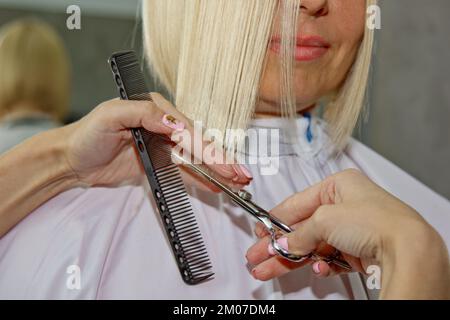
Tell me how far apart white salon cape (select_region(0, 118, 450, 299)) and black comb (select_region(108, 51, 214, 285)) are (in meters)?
0.02

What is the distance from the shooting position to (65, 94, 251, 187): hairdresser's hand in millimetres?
600

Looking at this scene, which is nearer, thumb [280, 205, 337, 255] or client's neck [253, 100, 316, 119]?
thumb [280, 205, 337, 255]

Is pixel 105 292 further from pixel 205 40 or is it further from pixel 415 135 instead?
pixel 415 135

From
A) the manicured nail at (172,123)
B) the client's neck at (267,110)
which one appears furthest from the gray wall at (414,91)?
the manicured nail at (172,123)

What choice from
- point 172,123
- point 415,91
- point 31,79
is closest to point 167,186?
point 172,123

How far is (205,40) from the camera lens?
A: 682mm

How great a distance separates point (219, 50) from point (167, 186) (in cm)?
16

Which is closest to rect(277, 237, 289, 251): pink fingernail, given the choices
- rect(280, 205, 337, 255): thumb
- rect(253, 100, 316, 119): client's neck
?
rect(280, 205, 337, 255): thumb

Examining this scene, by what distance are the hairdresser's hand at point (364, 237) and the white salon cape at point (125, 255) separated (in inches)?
3.0

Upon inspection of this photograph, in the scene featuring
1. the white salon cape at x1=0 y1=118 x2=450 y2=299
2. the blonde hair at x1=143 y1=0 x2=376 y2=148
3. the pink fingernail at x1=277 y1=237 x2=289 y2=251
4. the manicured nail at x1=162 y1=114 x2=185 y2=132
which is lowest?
the white salon cape at x1=0 y1=118 x2=450 y2=299

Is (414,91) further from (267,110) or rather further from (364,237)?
(364,237)

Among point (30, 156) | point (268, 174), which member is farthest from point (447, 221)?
point (30, 156)

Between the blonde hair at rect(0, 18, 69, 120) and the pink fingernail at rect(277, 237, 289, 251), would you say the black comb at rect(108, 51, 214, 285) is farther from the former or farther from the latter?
the blonde hair at rect(0, 18, 69, 120)

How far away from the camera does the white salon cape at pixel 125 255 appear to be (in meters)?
0.63
